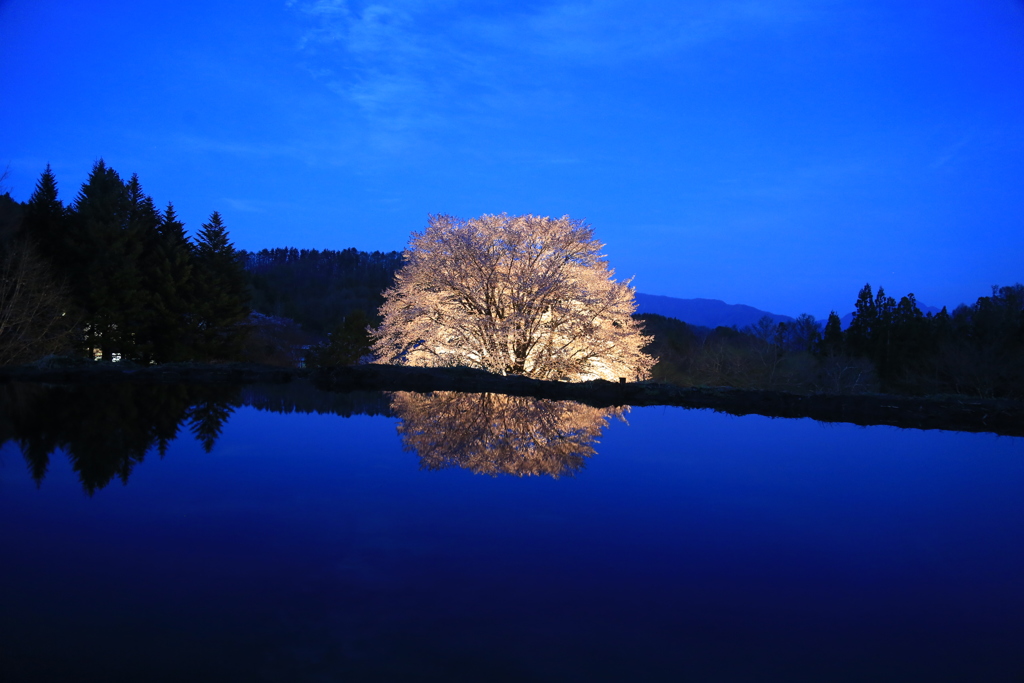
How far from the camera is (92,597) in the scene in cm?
283

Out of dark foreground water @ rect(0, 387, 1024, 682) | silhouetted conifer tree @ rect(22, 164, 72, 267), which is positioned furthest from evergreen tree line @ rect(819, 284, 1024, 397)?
silhouetted conifer tree @ rect(22, 164, 72, 267)

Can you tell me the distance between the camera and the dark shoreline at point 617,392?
Answer: 9406 mm

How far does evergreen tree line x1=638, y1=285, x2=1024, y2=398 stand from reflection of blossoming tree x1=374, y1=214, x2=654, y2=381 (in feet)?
49.1

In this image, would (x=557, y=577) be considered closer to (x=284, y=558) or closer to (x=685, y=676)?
(x=685, y=676)

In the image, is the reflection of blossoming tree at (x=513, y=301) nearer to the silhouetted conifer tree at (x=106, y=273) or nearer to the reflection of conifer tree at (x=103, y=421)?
the reflection of conifer tree at (x=103, y=421)

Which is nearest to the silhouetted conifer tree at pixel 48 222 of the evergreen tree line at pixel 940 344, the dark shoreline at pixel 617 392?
the dark shoreline at pixel 617 392

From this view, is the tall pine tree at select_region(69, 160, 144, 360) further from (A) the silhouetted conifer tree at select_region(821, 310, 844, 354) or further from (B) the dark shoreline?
(A) the silhouetted conifer tree at select_region(821, 310, 844, 354)

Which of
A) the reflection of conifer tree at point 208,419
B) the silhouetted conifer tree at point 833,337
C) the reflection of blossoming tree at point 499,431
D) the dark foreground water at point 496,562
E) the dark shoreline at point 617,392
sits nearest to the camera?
the dark foreground water at point 496,562

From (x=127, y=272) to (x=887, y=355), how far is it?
45554mm

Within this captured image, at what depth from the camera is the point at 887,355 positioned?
1668 inches

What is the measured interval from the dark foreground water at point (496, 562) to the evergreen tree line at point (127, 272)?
2100cm

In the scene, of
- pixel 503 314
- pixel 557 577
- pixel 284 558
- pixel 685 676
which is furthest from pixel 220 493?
pixel 503 314

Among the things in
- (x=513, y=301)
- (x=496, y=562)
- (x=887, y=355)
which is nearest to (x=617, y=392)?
(x=513, y=301)

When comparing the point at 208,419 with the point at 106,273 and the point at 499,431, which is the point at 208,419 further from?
the point at 106,273
